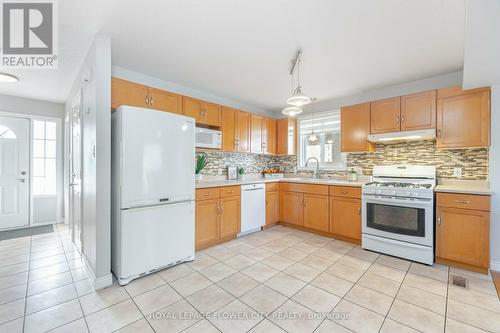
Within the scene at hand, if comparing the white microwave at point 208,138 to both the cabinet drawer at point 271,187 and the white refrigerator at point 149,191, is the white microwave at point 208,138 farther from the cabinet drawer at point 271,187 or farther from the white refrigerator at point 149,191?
the cabinet drawer at point 271,187

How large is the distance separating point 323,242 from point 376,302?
56.3 inches

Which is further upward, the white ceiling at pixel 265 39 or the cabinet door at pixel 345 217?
the white ceiling at pixel 265 39

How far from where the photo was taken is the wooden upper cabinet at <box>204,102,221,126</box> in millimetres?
3393

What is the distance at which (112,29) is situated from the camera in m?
2.01

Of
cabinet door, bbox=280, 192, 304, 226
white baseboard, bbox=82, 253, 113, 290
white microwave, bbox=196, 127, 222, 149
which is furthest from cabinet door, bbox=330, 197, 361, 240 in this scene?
white baseboard, bbox=82, 253, 113, 290

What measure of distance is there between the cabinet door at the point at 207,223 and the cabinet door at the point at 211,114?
1234 millimetres

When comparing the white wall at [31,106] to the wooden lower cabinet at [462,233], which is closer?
the wooden lower cabinet at [462,233]

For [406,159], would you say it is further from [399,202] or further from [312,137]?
[312,137]

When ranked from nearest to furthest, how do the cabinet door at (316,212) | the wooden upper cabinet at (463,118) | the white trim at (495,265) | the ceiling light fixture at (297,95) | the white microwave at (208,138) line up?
the ceiling light fixture at (297,95) → the white trim at (495,265) → the wooden upper cabinet at (463,118) → the white microwave at (208,138) → the cabinet door at (316,212)

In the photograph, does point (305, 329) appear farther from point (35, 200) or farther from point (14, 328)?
point (35, 200)

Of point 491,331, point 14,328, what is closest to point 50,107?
point 14,328

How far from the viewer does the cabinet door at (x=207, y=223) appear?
292cm

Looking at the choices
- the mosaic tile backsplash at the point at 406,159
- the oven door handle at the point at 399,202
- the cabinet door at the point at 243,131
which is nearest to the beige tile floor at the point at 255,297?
the oven door handle at the point at 399,202

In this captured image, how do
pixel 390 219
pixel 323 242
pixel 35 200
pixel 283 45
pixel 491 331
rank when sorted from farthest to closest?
pixel 35 200 → pixel 323 242 → pixel 390 219 → pixel 283 45 → pixel 491 331
